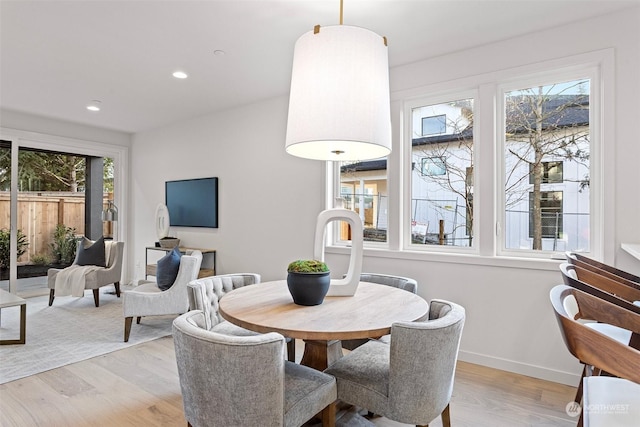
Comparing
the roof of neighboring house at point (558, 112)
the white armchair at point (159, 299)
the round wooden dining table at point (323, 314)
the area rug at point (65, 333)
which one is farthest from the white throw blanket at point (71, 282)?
the roof of neighboring house at point (558, 112)

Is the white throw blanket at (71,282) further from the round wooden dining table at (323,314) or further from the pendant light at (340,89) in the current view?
the pendant light at (340,89)

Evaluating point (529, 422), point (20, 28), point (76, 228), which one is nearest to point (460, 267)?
point (529, 422)

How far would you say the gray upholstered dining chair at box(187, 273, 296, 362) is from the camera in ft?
7.23

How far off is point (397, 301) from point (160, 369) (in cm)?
195

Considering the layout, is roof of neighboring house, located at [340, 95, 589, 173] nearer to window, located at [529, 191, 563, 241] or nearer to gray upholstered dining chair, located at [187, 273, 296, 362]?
window, located at [529, 191, 563, 241]

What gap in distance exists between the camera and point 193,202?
4.98m

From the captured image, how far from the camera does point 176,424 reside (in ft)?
6.56

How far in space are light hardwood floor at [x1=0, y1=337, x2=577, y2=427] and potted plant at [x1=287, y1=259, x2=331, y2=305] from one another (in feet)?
2.80

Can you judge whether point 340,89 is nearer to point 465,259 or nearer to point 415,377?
point 415,377

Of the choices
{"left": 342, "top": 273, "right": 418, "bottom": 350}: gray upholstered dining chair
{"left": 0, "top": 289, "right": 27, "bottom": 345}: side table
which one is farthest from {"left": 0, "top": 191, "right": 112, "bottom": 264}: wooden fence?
{"left": 342, "top": 273, "right": 418, "bottom": 350}: gray upholstered dining chair

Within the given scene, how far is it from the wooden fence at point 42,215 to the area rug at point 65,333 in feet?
2.73

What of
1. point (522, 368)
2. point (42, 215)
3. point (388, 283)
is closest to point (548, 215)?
point (522, 368)

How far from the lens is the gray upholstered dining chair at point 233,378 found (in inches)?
49.0

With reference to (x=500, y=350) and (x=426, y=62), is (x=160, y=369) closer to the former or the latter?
(x=500, y=350)
